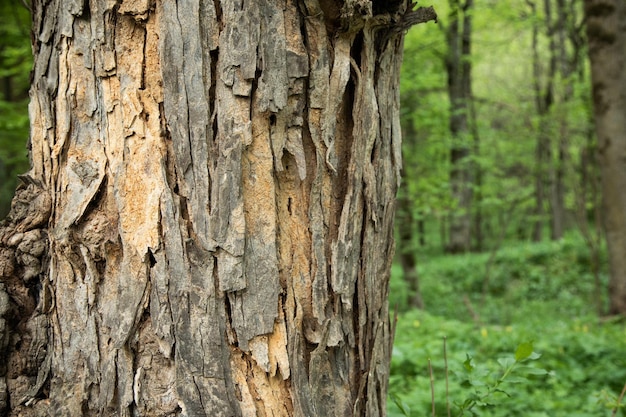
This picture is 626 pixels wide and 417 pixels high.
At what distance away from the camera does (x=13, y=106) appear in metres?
6.79

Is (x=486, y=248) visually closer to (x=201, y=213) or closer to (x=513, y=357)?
(x=513, y=357)

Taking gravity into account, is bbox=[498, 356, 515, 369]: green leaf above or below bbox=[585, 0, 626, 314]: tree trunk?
below

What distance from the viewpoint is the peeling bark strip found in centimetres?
140

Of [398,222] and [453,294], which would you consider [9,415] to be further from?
[453,294]

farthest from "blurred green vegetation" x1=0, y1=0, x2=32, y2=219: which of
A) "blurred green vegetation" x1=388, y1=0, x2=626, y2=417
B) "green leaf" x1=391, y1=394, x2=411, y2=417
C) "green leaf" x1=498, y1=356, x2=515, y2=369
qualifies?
"green leaf" x1=498, y1=356, x2=515, y2=369

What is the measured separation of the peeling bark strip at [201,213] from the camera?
1.40 meters

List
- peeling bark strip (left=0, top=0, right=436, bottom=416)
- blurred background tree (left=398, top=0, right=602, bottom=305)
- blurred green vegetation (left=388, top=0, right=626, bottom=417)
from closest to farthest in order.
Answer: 1. peeling bark strip (left=0, top=0, right=436, bottom=416)
2. blurred green vegetation (left=388, top=0, right=626, bottom=417)
3. blurred background tree (left=398, top=0, right=602, bottom=305)

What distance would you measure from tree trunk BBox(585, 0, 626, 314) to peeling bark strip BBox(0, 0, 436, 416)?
682 cm

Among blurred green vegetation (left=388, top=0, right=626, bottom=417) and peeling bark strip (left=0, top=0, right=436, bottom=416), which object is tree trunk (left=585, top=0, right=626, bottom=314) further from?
peeling bark strip (left=0, top=0, right=436, bottom=416)

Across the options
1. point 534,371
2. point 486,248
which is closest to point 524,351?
point 534,371

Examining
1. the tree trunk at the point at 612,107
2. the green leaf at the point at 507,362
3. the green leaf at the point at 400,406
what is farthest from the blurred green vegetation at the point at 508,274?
the tree trunk at the point at 612,107

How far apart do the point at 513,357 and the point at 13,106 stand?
6.74 m

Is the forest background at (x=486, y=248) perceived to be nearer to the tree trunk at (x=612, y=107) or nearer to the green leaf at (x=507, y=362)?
the green leaf at (x=507, y=362)

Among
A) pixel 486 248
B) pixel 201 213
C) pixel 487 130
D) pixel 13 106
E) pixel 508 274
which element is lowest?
pixel 486 248
